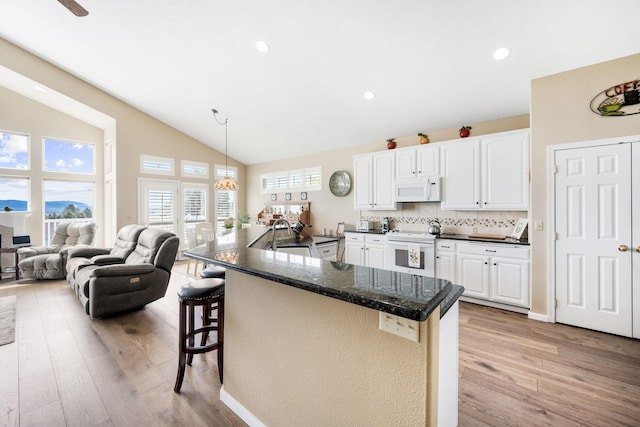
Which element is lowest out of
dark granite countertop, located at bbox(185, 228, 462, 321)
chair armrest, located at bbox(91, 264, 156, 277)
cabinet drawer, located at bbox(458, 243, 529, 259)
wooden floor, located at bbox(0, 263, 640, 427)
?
wooden floor, located at bbox(0, 263, 640, 427)

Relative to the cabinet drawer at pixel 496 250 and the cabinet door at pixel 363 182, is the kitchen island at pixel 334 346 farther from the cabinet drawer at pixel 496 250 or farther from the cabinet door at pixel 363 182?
the cabinet door at pixel 363 182

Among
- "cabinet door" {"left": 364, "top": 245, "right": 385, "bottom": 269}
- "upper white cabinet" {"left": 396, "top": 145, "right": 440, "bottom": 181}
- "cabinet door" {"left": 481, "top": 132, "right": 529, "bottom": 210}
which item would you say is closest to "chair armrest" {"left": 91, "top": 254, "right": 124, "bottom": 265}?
"cabinet door" {"left": 364, "top": 245, "right": 385, "bottom": 269}

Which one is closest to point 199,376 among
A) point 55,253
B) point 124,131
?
point 55,253

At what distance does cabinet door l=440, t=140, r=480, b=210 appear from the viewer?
3.73 meters

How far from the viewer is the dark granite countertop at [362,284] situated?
0.88 metres

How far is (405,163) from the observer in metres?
4.37

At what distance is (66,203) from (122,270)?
4.26 metres

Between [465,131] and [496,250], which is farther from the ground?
[465,131]

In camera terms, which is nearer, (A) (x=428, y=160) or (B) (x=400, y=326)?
(B) (x=400, y=326)

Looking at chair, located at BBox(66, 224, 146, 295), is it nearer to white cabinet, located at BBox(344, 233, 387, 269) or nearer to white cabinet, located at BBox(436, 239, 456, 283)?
white cabinet, located at BBox(344, 233, 387, 269)

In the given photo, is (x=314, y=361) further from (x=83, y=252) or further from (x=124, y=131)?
(x=124, y=131)

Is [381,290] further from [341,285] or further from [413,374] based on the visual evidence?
[413,374]

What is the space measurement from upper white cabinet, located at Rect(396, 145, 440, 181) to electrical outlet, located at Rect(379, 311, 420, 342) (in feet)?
11.8

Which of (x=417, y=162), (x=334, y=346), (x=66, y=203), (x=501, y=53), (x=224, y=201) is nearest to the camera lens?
(x=334, y=346)
